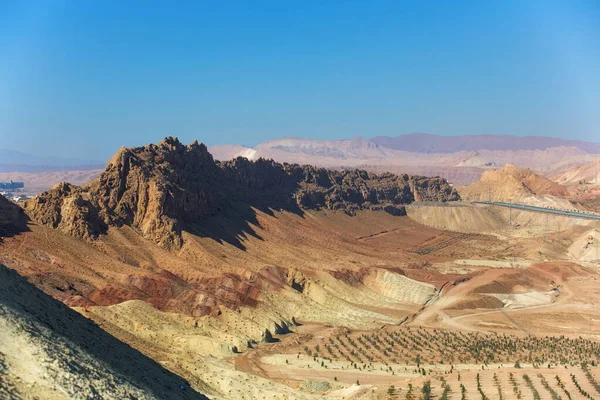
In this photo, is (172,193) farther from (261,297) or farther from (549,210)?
(549,210)

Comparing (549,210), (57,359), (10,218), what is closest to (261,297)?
(10,218)

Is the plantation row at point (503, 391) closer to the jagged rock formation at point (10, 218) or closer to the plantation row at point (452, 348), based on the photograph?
the plantation row at point (452, 348)

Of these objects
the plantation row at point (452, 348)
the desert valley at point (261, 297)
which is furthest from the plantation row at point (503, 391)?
the plantation row at point (452, 348)

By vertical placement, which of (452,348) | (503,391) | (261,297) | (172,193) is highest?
(172,193)

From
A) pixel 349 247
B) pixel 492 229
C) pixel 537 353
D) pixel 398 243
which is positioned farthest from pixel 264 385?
pixel 492 229

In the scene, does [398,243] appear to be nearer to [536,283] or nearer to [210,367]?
[536,283]

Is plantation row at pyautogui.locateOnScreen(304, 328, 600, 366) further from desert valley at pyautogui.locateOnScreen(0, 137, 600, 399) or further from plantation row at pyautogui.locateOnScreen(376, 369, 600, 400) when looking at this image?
plantation row at pyautogui.locateOnScreen(376, 369, 600, 400)
